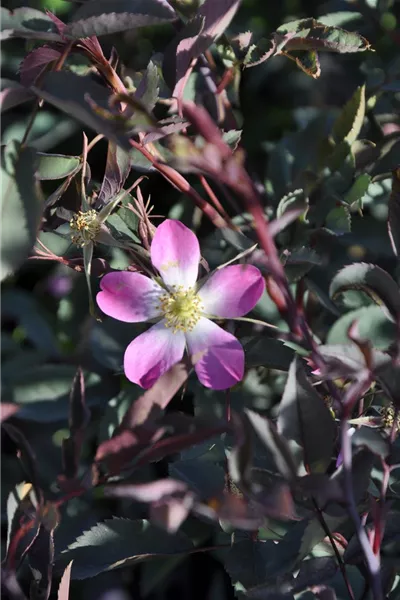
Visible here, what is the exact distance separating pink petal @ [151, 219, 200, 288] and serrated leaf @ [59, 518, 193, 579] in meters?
0.21

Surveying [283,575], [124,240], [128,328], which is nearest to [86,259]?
[124,240]

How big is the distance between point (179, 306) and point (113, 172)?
13 cm

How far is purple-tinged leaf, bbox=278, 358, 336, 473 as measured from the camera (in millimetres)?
454

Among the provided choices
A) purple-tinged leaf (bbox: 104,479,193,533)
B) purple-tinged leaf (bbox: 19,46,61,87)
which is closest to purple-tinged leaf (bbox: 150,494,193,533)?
purple-tinged leaf (bbox: 104,479,193,533)

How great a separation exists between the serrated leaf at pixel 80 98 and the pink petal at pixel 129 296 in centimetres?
16

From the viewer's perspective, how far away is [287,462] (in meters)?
0.39

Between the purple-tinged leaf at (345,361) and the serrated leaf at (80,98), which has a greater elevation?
the serrated leaf at (80,98)

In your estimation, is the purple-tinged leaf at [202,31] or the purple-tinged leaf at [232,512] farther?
the purple-tinged leaf at [202,31]

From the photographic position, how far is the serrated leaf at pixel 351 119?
595 millimetres

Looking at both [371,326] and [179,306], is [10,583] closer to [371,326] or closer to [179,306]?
[179,306]

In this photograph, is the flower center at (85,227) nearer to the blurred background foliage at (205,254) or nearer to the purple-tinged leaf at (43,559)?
the blurred background foliage at (205,254)

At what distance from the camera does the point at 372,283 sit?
0.52 m

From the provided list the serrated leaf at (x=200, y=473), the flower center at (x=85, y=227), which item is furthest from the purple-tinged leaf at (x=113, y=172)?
the serrated leaf at (x=200, y=473)

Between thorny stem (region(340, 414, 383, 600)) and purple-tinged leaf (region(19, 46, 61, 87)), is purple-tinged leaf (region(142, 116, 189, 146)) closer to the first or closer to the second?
purple-tinged leaf (region(19, 46, 61, 87))
